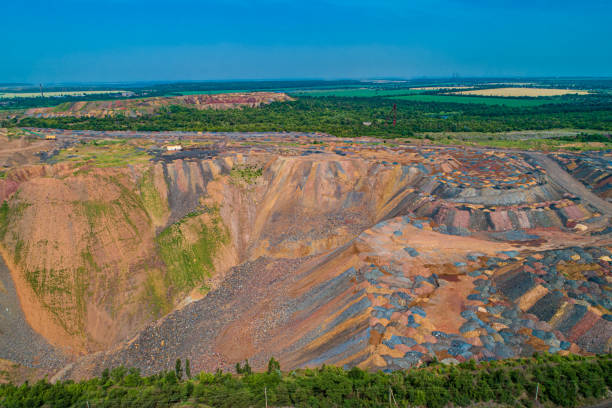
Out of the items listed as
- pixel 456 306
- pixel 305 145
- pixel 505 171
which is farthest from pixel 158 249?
pixel 505 171

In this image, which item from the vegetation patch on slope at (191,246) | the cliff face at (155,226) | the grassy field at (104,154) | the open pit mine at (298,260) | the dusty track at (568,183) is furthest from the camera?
the grassy field at (104,154)

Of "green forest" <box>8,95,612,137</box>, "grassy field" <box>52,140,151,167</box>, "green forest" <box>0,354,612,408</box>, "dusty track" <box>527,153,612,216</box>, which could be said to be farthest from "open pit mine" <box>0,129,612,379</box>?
"green forest" <box>8,95,612,137</box>

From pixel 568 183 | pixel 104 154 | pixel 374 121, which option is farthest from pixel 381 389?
pixel 374 121

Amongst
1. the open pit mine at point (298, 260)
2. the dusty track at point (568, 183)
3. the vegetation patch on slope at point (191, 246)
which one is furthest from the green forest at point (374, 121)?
the vegetation patch on slope at point (191, 246)

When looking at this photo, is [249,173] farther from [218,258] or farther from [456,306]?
[456,306]

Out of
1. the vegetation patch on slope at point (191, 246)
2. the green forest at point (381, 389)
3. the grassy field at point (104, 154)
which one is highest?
the grassy field at point (104, 154)

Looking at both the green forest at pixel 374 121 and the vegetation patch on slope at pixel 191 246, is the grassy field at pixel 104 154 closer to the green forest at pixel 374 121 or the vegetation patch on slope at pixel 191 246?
the vegetation patch on slope at pixel 191 246
